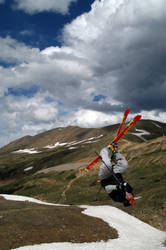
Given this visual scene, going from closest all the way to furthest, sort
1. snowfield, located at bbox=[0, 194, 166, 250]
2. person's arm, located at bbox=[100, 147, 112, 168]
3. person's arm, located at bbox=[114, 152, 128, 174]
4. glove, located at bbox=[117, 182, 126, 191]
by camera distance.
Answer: glove, located at bbox=[117, 182, 126, 191] → person's arm, located at bbox=[100, 147, 112, 168] → person's arm, located at bbox=[114, 152, 128, 174] → snowfield, located at bbox=[0, 194, 166, 250]

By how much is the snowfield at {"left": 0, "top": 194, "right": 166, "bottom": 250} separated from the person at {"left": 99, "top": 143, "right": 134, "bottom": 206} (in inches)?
362

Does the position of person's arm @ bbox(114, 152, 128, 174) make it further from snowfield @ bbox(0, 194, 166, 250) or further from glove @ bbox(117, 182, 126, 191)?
snowfield @ bbox(0, 194, 166, 250)

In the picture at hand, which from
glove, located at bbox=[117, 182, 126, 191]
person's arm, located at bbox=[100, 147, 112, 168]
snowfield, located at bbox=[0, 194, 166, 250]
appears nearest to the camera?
glove, located at bbox=[117, 182, 126, 191]

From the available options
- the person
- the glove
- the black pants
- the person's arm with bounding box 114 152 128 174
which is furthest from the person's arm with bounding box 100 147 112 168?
the glove

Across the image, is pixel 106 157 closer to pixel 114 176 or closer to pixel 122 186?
pixel 114 176

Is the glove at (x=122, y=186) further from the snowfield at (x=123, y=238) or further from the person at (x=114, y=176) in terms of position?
the snowfield at (x=123, y=238)

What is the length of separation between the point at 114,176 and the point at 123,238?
14375mm

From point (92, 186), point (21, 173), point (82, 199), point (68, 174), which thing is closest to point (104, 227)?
point (82, 199)

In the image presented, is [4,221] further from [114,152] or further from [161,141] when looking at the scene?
[161,141]

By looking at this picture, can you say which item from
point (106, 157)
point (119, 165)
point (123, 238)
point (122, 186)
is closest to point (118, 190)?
point (122, 186)

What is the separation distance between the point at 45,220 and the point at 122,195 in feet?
49.5

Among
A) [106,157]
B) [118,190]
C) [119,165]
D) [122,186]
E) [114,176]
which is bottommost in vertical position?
[118,190]

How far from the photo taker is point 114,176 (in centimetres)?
1091

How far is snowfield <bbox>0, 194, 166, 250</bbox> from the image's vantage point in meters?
18.3
